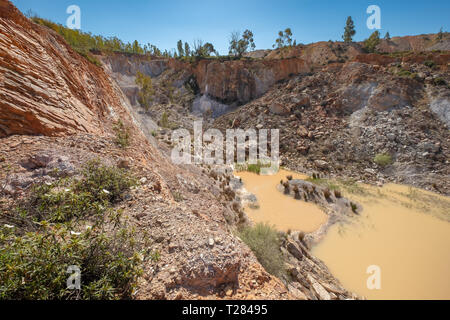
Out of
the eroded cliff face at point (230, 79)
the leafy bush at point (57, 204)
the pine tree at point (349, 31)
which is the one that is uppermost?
the pine tree at point (349, 31)

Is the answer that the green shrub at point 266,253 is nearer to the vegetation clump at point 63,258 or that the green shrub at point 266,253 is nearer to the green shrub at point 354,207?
the vegetation clump at point 63,258

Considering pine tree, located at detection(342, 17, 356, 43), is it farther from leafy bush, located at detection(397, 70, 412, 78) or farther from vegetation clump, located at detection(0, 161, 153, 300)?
vegetation clump, located at detection(0, 161, 153, 300)

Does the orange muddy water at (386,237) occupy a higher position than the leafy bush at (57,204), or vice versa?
the leafy bush at (57,204)

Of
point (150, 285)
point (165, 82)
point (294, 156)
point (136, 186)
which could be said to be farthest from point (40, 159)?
point (165, 82)

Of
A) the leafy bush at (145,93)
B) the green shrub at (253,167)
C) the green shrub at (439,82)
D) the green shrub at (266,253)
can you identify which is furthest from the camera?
the leafy bush at (145,93)

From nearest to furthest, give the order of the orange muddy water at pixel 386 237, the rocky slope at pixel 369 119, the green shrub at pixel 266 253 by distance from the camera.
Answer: the green shrub at pixel 266 253 < the orange muddy water at pixel 386 237 < the rocky slope at pixel 369 119

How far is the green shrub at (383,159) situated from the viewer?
38.0 feet

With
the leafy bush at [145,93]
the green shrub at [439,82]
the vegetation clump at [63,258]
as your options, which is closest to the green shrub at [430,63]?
the green shrub at [439,82]

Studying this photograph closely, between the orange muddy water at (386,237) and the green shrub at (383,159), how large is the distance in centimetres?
188

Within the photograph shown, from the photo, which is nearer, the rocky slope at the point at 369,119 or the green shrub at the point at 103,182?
the green shrub at the point at 103,182

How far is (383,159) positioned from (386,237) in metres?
7.32

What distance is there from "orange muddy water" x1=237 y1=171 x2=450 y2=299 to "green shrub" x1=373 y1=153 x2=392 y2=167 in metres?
1.88

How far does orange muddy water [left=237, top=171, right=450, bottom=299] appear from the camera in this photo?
16.3 ft
